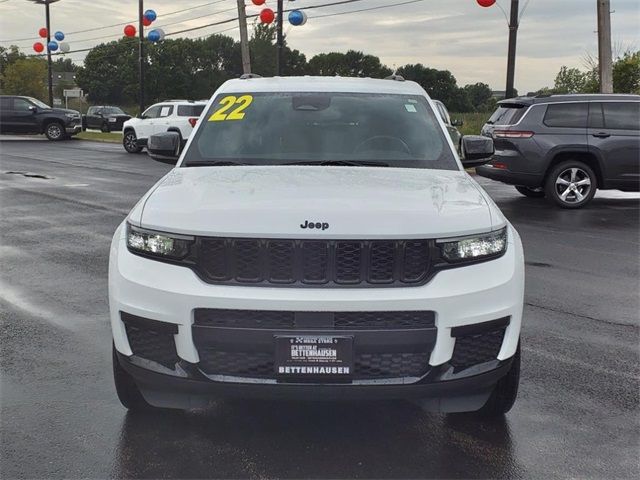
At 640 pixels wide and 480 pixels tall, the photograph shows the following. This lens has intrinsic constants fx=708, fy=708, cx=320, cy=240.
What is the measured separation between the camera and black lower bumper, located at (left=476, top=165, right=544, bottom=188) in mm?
12078

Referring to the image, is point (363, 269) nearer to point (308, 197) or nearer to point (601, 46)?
point (308, 197)

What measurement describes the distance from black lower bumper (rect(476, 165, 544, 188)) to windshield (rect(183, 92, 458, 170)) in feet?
25.6

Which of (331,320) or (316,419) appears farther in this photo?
(316,419)

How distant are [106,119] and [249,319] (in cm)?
4242

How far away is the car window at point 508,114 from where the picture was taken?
1220cm

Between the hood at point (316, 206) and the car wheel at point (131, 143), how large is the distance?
23.7 m

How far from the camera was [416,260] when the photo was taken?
9.75 feet

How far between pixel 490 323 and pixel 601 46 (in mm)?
17309

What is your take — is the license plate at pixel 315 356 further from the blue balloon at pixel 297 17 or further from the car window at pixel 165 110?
the blue balloon at pixel 297 17

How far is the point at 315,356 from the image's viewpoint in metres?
2.88

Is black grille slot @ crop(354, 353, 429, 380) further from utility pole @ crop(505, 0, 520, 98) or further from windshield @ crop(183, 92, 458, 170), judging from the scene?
utility pole @ crop(505, 0, 520, 98)

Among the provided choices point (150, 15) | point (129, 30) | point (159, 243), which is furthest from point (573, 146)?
point (129, 30)

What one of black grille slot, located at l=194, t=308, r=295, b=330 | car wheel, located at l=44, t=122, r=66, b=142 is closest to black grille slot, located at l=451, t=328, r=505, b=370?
black grille slot, located at l=194, t=308, r=295, b=330

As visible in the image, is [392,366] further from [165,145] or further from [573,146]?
[573,146]
